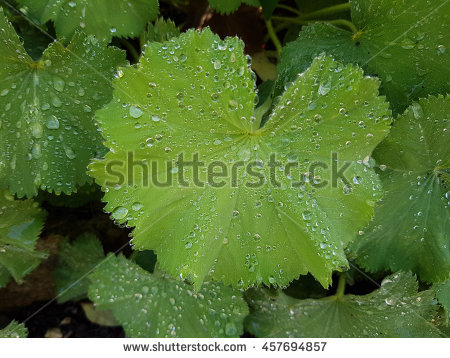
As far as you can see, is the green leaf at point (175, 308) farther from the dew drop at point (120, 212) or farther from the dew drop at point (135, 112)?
the dew drop at point (135, 112)

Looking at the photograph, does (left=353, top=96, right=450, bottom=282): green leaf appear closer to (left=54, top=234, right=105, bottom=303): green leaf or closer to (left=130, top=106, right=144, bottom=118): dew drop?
(left=130, top=106, right=144, bottom=118): dew drop

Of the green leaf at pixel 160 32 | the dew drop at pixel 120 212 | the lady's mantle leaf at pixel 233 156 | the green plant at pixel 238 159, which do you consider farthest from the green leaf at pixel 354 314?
the green leaf at pixel 160 32

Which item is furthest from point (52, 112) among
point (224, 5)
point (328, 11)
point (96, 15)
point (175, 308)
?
point (328, 11)

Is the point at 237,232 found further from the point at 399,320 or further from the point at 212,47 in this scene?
the point at 399,320

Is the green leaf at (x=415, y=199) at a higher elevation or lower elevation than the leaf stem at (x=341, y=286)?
higher

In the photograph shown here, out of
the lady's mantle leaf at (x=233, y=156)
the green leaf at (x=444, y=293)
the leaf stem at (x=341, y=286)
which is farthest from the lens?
the leaf stem at (x=341, y=286)

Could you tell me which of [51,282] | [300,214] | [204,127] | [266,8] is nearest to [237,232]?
[300,214]

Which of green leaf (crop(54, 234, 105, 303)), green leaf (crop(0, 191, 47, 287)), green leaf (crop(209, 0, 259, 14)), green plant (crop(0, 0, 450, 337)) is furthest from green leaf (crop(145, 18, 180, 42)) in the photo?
green leaf (crop(54, 234, 105, 303))

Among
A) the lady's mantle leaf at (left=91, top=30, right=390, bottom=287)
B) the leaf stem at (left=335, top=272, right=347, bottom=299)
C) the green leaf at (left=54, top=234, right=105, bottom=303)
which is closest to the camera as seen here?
the lady's mantle leaf at (left=91, top=30, right=390, bottom=287)

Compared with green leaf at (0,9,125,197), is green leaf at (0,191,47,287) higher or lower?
lower
